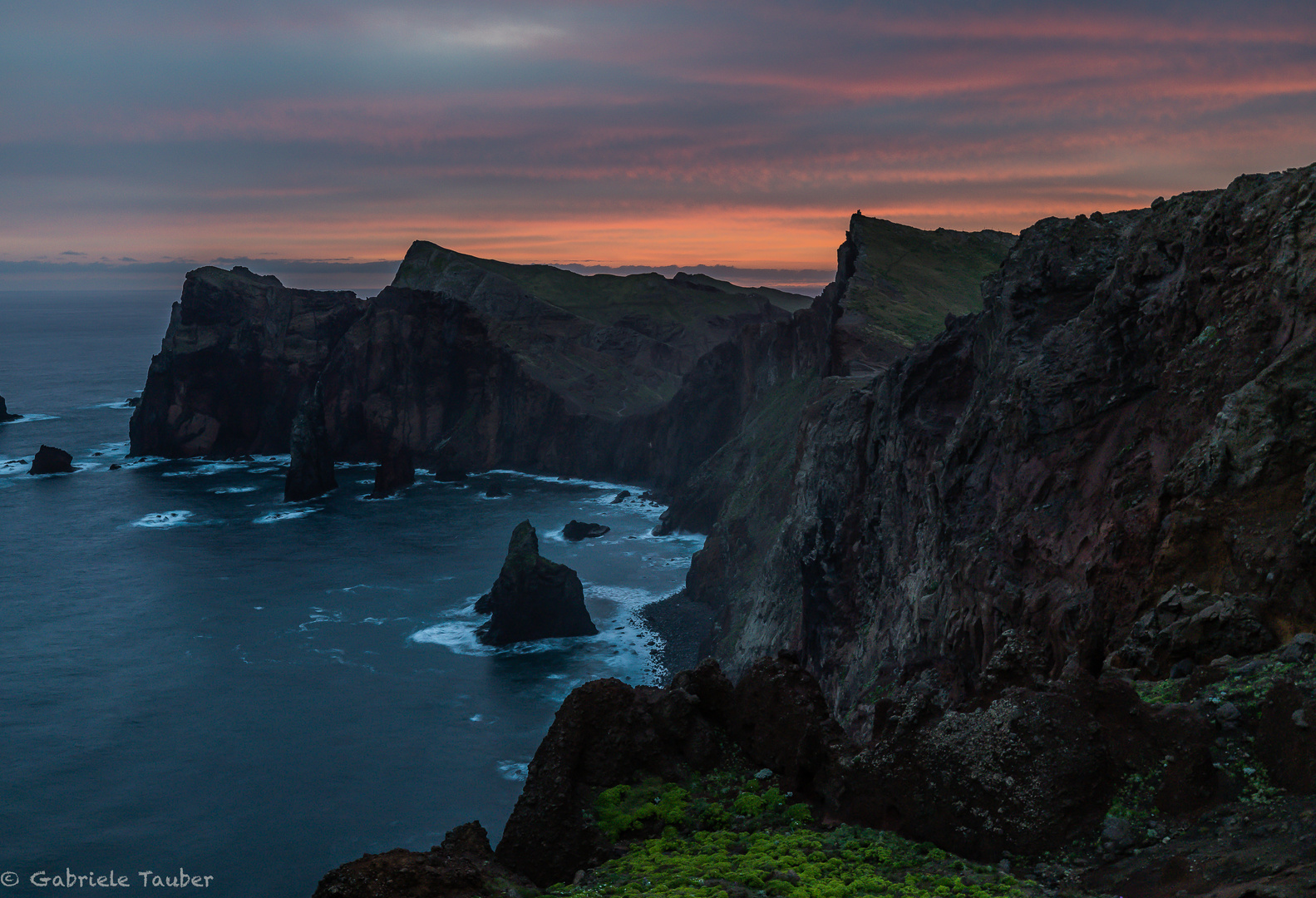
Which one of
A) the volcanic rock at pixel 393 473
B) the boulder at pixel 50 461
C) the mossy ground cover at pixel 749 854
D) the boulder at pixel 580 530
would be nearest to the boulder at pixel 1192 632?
the mossy ground cover at pixel 749 854

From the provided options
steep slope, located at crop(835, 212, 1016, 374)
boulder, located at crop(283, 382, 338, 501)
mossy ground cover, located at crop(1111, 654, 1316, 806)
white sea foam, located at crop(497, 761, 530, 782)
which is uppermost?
steep slope, located at crop(835, 212, 1016, 374)

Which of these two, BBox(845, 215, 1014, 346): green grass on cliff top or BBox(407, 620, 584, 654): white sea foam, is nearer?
BBox(407, 620, 584, 654): white sea foam

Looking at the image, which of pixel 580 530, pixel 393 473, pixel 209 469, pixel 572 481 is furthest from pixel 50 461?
pixel 580 530

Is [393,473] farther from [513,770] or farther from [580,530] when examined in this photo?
[513,770]

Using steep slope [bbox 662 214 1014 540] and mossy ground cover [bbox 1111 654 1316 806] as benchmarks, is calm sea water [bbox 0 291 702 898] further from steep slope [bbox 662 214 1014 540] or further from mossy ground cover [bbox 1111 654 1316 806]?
mossy ground cover [bbox 1111 654 1316 806]

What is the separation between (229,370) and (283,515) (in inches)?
2298

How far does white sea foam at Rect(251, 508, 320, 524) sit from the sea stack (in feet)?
202

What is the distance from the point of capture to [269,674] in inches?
3420

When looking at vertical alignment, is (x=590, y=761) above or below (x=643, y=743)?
below

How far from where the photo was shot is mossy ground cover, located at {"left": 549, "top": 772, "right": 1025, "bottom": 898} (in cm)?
1836

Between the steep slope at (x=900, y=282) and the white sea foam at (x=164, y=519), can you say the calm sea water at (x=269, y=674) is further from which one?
the steep slope at (x=900, y=282)

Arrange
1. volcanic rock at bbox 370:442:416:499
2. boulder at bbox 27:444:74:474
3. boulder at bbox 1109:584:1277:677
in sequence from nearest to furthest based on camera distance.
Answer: boulder at bbox 1109:584:1277:677 → volcanic rock at bbox 370:442:416:499 → boulder at bbox 27:444:74:474

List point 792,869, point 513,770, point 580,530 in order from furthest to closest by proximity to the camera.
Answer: point 580,530 → point 513,770 → point 792,869

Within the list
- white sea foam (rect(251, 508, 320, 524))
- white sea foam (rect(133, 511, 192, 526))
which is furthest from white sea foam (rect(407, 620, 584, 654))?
white sea foam (rect(133, 511, 192, 526))
